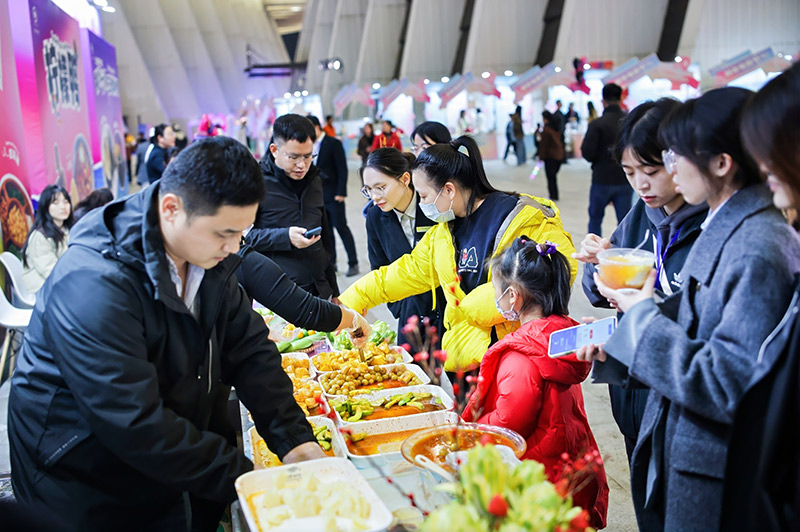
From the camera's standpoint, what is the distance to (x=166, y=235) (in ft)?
5.31

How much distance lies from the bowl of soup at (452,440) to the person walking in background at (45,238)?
3.96m

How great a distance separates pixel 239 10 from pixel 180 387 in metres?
43.0

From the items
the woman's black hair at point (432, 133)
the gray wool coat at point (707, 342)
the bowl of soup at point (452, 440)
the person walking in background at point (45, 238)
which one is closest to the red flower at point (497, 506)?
the gray wool coat at point (707, 342)

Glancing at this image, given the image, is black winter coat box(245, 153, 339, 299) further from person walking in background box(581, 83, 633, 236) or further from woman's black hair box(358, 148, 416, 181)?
person walking in background box(581, 83, 633, 236)

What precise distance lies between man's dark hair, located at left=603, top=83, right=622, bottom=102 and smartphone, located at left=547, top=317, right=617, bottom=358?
6.09 m

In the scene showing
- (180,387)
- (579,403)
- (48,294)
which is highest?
(48,294)

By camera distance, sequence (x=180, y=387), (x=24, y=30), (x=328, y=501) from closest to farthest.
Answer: (x=328, y=501) → (x=180, y=387) → (x=24, y=30)

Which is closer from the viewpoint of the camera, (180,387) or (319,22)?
(180,387)

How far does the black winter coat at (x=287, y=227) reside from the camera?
381 centimetres

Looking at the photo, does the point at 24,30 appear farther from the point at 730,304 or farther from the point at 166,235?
the point at 730,304

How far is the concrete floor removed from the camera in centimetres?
315

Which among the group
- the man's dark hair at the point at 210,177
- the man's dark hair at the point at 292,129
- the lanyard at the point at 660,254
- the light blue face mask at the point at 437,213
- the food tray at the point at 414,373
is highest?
the man's dark hair at the point at 210,177

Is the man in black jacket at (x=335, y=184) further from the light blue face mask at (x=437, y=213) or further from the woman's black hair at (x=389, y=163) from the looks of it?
the light blue face mask at (x=437, y=213)

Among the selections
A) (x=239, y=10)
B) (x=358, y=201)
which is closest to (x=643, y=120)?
(x=358, y=201)
